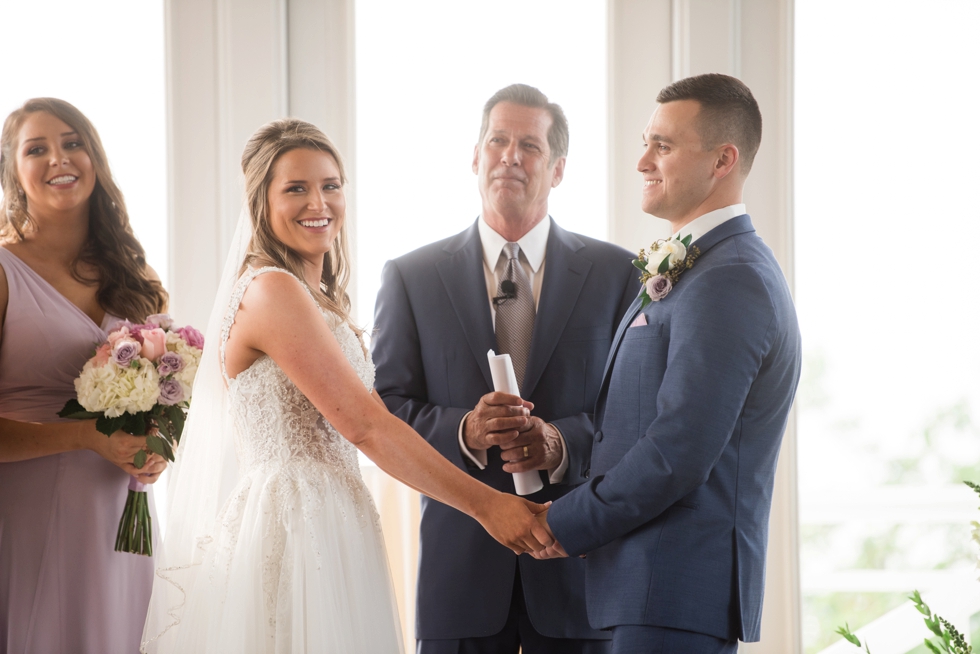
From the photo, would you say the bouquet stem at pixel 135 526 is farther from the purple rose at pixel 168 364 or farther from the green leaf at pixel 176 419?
the purple rose at pixel 168 364

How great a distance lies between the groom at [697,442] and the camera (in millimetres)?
1560

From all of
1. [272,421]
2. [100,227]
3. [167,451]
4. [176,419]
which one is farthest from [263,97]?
[272,421]

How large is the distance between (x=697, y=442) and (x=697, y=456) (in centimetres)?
3

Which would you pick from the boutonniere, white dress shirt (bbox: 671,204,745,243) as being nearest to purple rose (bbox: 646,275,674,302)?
the boutonniere

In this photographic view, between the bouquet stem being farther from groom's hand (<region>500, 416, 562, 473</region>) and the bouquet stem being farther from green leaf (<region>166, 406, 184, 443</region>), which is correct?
groom's hand (<region>500, 416, 562, 473</region>)

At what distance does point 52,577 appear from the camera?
2027 millimetres

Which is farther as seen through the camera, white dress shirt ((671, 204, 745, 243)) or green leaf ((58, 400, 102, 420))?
green leaf ((58, 400, 102, 420))

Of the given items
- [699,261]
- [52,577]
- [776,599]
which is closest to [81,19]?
[52,577]

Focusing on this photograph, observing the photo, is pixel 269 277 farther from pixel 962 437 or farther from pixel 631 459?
pixel 962 437

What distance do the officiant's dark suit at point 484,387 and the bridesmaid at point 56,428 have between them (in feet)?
2.44

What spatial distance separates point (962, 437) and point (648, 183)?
1983 millimetres

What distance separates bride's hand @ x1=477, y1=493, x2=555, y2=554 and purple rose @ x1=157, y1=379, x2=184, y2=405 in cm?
86

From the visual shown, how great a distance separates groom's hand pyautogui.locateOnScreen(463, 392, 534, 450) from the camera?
1954mm

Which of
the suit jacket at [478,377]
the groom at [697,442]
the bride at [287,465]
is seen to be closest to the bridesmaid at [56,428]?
the bride at [287,465]
